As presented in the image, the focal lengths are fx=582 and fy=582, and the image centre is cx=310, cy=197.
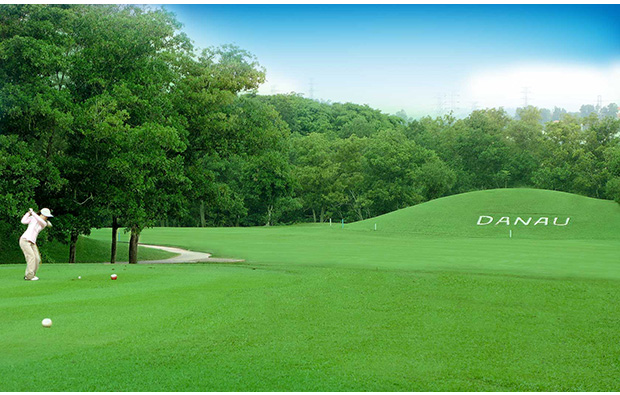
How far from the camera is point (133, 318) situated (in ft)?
35.4

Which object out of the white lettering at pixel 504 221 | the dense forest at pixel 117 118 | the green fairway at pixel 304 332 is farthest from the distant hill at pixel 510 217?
the green fairway at pixel 304 332

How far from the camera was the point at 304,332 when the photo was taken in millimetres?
10070

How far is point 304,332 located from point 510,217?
56283 millimetres

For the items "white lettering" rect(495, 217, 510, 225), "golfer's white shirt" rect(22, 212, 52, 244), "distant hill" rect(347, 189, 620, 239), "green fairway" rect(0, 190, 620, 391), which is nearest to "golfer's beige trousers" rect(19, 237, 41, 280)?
"golfer's white shirt" rect(22, 212, 52, 244)

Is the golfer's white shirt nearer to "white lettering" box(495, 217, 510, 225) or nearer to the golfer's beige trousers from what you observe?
the golfer's beige trousers

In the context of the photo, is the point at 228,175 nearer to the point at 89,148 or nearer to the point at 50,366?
the point at 89,148

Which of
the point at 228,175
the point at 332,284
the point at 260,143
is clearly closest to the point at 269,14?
the point at 332,284

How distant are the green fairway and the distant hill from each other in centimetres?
3944

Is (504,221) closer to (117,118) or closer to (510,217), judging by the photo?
(510,217)

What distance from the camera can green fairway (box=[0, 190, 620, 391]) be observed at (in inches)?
299

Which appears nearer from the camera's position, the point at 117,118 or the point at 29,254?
the point at 29,254

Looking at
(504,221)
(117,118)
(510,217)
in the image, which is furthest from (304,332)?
(510,217)

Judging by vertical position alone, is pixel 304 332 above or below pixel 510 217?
below

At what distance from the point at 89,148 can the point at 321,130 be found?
98.2 metres
